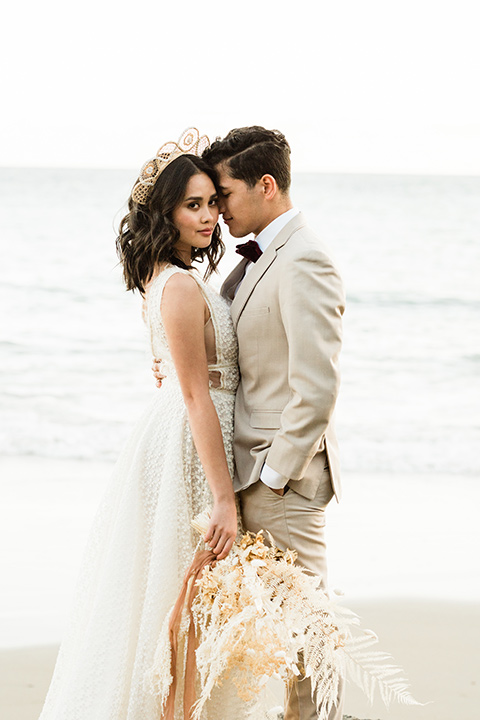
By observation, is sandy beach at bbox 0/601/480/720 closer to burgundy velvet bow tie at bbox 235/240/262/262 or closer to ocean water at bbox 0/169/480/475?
burgundy velvet bow tie at bbox 235/240/262/262

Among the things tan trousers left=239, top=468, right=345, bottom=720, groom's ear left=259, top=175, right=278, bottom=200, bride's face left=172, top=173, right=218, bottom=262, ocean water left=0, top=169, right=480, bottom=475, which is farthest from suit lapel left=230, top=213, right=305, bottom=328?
ocean water left=0, top=169, right=480, bottom=475

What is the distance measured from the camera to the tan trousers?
9.85 feet

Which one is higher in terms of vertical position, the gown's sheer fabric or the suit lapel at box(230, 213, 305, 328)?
the suit lapel at box(230, 213, 305, 328)

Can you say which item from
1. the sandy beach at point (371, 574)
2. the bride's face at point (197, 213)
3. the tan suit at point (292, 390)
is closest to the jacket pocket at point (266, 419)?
the tan suit at point (292, 390)

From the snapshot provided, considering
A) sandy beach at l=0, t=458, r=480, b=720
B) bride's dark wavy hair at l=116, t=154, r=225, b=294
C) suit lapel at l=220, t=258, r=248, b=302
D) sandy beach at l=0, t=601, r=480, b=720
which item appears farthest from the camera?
sandy beach at l=0, t=458, r=480, b=720

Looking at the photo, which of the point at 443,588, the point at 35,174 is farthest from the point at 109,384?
the point at 35,174

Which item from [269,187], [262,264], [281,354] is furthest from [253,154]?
[281,354]

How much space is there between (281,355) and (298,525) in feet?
2.01

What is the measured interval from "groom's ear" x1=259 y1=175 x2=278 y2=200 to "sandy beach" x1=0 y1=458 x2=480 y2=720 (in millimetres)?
2453

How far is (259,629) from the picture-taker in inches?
100

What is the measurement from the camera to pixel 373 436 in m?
10.7

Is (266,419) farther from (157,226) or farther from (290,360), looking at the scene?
(157,226)

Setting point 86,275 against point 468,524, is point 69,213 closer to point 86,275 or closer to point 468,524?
point 86,275

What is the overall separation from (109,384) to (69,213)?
13.0 meters
